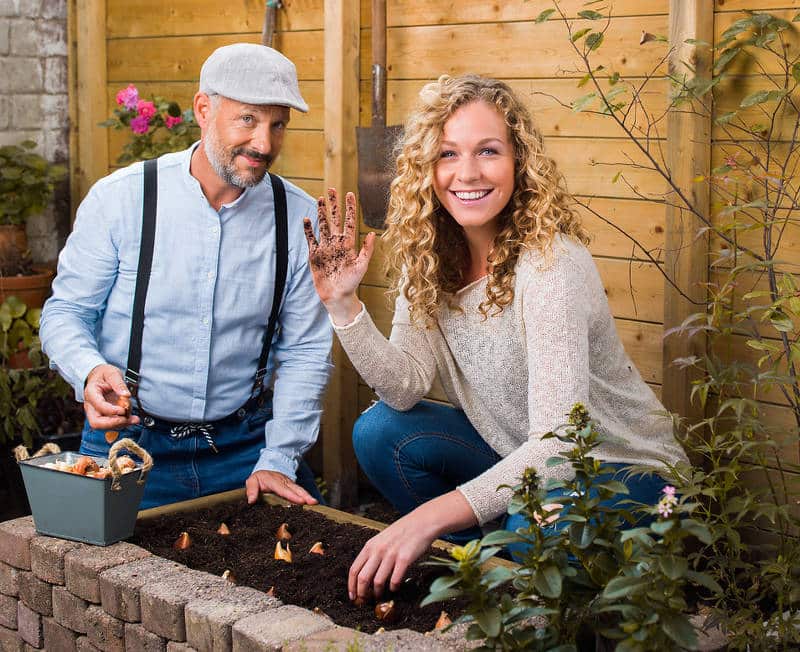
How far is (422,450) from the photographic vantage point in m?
2.87

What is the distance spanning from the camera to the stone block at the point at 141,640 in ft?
7.27

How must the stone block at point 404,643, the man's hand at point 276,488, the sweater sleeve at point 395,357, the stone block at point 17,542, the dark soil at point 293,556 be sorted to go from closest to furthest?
1. the stone block at point 404,643
2. the dark soil at point 293,556
3. the stone block at point 17,542
4. the sweater sleeve at point 395,357
5. the man's hand at point 276,488

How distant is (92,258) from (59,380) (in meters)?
1.28

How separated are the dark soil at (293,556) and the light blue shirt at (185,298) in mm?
274

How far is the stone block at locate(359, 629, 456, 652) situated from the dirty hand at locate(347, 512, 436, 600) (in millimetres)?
168

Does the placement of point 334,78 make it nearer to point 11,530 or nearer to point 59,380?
point 59,380

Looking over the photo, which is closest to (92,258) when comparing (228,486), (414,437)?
(228,486)

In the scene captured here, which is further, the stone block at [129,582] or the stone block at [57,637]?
the stone block at [57,637]

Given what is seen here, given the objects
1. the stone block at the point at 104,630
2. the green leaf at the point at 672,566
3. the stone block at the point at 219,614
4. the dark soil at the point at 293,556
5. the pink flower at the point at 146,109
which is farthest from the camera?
the pink flower at the point at 146,109

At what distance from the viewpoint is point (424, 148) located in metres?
2.59

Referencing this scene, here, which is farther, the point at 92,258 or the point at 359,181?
the point at 359,181

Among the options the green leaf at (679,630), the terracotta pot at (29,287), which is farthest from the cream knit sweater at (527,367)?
the terracotta pot at (29,287)

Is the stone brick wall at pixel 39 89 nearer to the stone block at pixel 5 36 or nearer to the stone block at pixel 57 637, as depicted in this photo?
the stone block at pixel 5 36

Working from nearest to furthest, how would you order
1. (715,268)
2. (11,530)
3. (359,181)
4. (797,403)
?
(797,403) → (11,530) → (715,268) → (359,181)
